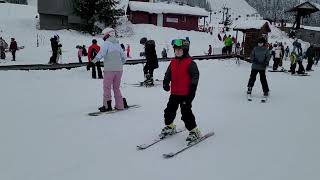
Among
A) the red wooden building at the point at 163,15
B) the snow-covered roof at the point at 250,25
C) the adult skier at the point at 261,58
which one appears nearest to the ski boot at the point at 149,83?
the adult skier at the point at 261,58

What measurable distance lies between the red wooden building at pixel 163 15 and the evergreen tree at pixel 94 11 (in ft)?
21.1

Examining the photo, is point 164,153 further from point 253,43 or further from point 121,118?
point 253,43

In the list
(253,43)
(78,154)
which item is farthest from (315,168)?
(253,43)

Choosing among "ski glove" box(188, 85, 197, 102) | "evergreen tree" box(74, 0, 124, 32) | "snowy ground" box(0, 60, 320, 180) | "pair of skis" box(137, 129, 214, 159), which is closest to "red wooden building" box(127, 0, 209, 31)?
"evergreen tree" box(74, 0, 124, 32)

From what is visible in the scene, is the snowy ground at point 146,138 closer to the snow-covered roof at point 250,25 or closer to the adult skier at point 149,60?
the adult skier at point 149,60

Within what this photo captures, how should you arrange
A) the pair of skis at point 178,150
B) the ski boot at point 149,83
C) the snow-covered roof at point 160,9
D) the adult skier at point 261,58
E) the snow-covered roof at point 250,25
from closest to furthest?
the pair of skis at point 178,150
the adult skier at point 261,58
the ski boot at point 149,83
the snow-covered roof at point 250,25
the snow-covered roof at point 160,9

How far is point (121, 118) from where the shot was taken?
25.6 feet

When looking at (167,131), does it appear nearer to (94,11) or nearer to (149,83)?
(149,83)

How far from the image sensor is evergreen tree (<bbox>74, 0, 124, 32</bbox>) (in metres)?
36.5

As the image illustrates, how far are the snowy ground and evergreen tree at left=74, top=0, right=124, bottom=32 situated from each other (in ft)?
86.2

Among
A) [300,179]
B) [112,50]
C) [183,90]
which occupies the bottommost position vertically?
[300,179]

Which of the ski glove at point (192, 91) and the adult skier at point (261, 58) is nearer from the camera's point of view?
the ski glove at point (192, 91)

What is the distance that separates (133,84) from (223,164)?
807cm

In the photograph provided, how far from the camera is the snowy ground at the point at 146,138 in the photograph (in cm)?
496
